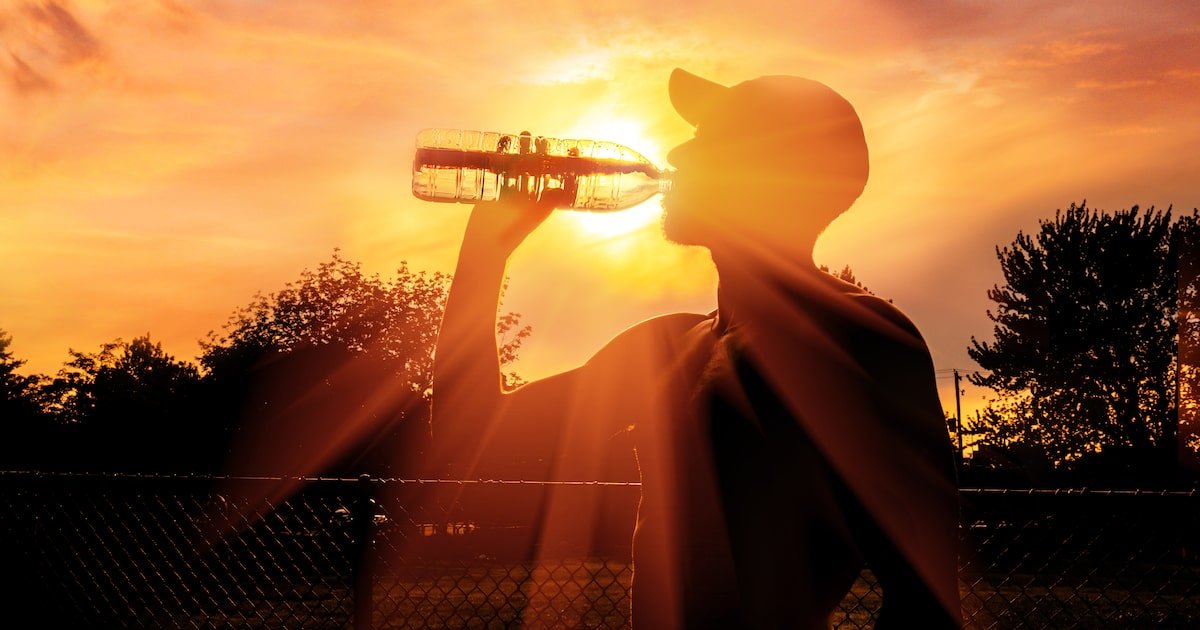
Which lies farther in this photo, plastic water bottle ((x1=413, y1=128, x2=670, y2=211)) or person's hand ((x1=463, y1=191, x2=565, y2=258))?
plastic water bottle ((x1=413, y1=128, x2=670, y2=211))

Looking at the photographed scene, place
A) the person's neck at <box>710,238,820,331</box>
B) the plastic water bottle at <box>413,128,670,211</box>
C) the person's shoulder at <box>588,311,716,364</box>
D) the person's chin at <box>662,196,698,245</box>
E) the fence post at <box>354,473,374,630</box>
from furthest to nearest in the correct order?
1. the fence post at <box>354,473,374,630</box>
2. the plastic water bottle at <box>413,128,670,211</box>
3. the person's shoulder at <box>588,311,716,364</box>
4. the person's chin at <box>662,196,698,245</box>
5. the person's neck at <box>710,238,820,331</box>

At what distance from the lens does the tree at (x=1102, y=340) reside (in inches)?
1391

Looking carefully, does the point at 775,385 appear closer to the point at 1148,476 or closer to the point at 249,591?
the point at 249,591

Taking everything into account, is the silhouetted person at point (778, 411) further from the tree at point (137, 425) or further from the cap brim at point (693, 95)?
the tree at point (137, 425)

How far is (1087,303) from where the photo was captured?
36094mm

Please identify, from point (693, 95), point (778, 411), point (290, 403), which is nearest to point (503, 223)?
point (693, 95)

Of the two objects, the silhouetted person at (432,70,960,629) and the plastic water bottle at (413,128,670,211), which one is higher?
the plastic water bottle at (413,128,670,211)

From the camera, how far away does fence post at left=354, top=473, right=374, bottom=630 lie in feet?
13.4

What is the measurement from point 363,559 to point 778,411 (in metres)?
3.02

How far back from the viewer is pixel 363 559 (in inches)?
162

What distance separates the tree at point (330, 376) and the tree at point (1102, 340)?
23.3 metres

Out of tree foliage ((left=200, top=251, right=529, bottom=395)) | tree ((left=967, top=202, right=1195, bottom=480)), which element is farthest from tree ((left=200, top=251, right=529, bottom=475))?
tree ((left=967, top=202, right=1195, bottom=480))

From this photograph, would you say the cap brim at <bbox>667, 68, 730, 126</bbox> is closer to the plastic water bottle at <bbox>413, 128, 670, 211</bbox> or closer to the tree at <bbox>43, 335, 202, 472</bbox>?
the plastic water bottle at <bbox>413, 128, 670, 211</bbox>

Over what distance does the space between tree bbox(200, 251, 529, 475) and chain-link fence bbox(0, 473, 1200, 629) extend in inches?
459
